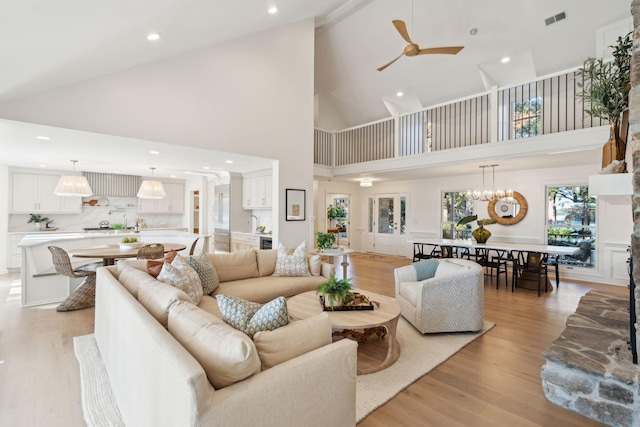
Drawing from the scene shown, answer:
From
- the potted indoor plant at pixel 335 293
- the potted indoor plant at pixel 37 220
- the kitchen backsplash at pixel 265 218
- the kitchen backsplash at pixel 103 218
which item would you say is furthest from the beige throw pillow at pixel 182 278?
the kitchen backsplash at pixel 103 218

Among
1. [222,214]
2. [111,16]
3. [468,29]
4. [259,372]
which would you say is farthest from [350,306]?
[468,29]

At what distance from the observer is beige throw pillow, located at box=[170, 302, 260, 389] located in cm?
128

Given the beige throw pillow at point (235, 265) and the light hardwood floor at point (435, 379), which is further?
the beige throw pillow at point (235, 265)

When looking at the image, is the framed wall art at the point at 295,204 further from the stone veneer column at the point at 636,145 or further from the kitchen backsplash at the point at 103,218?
the kitchen backsplash at the point at 103,218

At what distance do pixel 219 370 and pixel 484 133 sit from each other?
7880mm

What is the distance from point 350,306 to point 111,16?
3287mm

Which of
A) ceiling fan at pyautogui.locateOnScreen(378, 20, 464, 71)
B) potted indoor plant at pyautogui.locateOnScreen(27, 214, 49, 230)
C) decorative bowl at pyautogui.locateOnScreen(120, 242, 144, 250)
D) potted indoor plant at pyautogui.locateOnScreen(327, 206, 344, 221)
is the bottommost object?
decorative bowl at pyautogui.locateOnScreen(120, 242, 144, 250)

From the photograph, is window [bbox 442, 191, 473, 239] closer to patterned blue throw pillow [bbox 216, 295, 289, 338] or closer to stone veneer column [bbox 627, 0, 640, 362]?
stone veneer column [bbox 627, 0, 640, 362]

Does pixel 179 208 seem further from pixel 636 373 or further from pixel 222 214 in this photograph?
pixel 636 373

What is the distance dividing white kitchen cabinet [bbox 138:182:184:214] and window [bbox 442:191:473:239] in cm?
790

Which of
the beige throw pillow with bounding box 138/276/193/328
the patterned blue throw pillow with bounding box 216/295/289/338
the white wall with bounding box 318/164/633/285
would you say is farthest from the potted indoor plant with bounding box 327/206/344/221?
the patterned blue throw pillow with bounding box 216/295/289/338

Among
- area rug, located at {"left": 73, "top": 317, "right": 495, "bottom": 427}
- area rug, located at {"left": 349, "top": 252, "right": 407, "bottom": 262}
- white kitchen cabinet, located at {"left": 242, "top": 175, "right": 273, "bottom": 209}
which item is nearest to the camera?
area rug, located at {"left": 73, "top": 317, "right": 495, "bottom": 427}

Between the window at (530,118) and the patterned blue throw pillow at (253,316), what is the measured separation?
7013 mm

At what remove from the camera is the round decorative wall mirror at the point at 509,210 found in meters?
7.16
